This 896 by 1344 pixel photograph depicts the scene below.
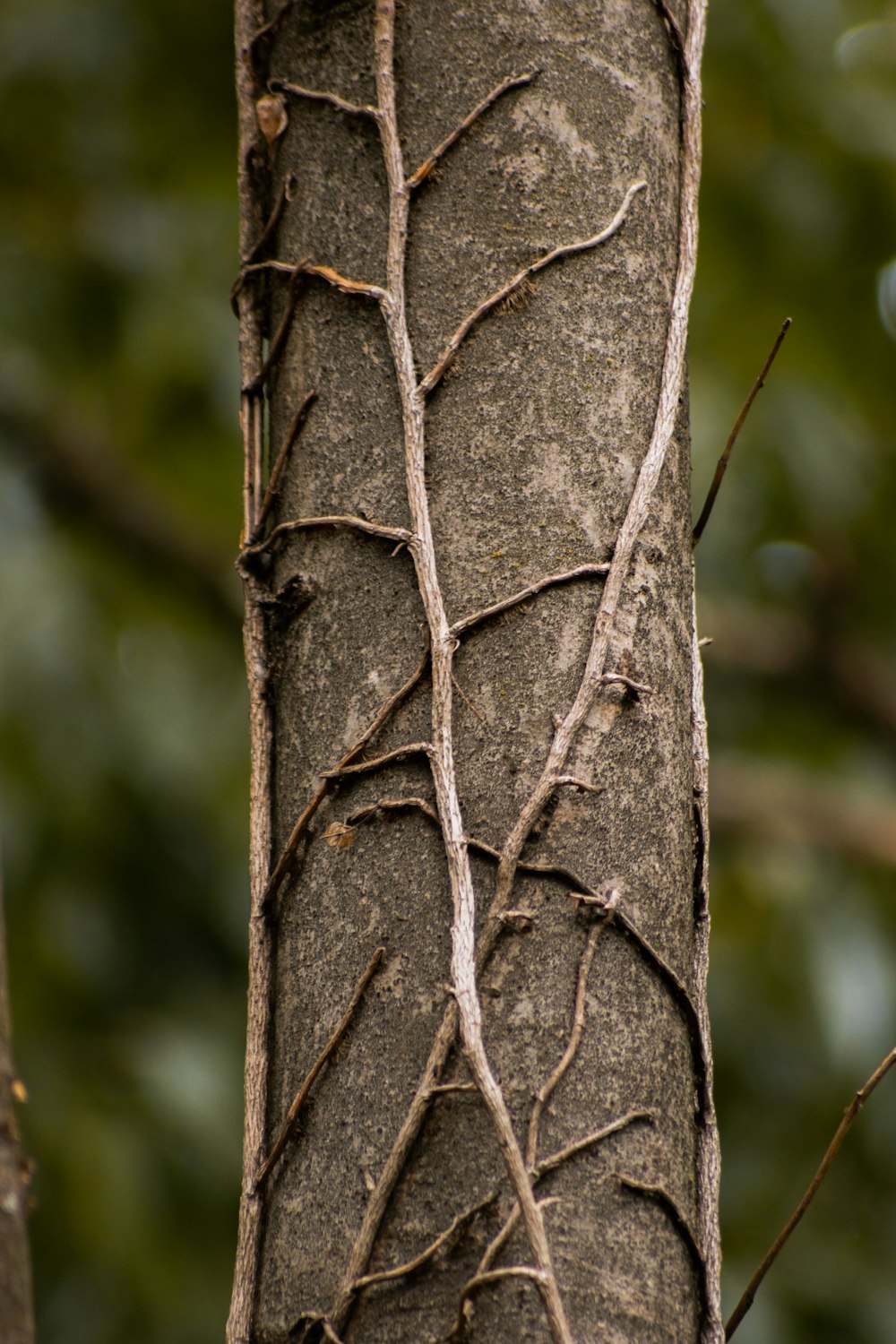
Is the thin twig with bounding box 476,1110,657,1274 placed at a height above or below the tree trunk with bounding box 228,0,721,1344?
below

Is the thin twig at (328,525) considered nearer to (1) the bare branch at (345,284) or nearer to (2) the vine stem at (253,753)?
(2) the vine stem at (253,753)

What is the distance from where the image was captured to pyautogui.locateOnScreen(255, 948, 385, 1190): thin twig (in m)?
1.08

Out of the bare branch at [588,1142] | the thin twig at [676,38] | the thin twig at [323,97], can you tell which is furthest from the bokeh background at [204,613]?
the bare branch at [588,1142]

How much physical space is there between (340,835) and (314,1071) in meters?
0.18

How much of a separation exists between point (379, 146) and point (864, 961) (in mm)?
2878

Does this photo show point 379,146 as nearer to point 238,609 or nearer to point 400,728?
point 400,728

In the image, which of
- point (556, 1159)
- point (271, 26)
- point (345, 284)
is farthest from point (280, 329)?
point (556, 1159)

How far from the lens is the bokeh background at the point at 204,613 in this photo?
3.53 metres

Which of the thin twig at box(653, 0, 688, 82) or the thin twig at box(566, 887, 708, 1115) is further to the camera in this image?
the thin twig at box(653, 0, 688, 82)

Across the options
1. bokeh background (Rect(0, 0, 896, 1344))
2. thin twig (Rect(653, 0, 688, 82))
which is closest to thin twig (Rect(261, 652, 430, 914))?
thin twig (Rect(653, 0, 688, 82))

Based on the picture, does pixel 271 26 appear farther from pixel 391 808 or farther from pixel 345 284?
pixel 391 808

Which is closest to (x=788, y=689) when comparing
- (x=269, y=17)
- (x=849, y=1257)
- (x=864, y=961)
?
(x=864, y=961)

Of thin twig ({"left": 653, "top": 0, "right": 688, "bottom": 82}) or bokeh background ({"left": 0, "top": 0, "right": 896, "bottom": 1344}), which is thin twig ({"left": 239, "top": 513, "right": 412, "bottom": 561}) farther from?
bokeh background ({"left": 0, "top": 0, "right": 896, "bottom": 1344})

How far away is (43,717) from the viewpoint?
398cm
